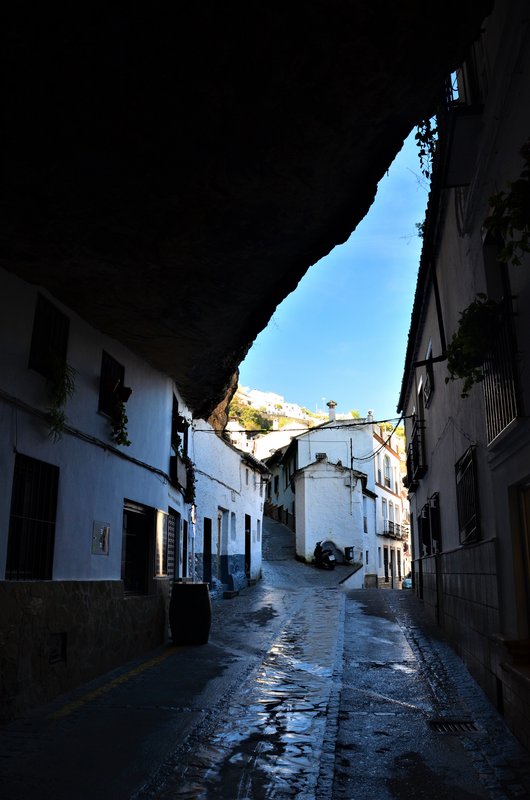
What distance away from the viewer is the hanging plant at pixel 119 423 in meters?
8.83

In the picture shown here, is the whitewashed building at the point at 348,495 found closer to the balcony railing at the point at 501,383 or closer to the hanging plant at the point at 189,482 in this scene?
the hanging plant at the point at 189,482

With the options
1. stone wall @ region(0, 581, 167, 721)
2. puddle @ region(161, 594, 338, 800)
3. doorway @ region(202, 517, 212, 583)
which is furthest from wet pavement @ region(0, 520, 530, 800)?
doorway @ region(202, 517, 212, 583)

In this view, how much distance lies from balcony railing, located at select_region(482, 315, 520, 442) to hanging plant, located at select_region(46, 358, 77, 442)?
4.32 meters

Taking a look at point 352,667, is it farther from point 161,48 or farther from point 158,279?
point 161,48

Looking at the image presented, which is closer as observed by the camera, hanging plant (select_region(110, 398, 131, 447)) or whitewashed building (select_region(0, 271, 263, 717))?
whitewashed building (select_region(0, 271, 263, 717))

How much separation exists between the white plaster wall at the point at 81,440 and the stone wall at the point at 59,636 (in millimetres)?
275

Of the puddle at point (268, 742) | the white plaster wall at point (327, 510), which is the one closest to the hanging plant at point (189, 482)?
the puddle at point (268, 742)

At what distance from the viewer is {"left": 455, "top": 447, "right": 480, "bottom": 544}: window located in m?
7.15

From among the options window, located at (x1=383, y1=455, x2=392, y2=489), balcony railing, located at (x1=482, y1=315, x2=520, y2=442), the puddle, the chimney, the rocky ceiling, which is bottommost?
the puddle

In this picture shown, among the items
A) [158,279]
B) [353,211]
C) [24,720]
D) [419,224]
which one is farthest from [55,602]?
[419,224]

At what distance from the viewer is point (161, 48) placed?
4.25m

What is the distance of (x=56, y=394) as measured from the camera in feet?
23.3

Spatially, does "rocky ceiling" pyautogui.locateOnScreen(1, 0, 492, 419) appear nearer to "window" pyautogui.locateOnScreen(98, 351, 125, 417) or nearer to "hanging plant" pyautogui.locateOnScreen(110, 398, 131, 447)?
"window" pyautogui.locateOnScreen(98, 351, 125, 417)

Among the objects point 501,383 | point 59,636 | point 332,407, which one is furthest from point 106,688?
point 332,407
